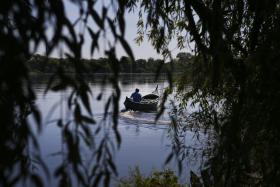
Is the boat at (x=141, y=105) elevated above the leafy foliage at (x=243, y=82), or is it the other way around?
the leafy foliage at (x=243, y=82)

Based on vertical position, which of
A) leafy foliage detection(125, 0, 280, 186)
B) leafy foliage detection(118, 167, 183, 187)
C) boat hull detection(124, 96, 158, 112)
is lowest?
boat hull detection(124, 96, 158, 112)

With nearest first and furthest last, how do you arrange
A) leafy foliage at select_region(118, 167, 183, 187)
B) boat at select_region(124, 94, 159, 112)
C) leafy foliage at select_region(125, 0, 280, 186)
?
leafy foliage at select_region(125, 0, 280, 186)
leafy foliage at select_region(118, 167, 183, 187)
boat at select_region(124, 94, 159, 112)

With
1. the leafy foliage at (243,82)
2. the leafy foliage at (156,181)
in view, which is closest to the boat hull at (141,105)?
the leafy foliage at (156,181)

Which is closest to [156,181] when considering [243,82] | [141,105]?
[243,82]

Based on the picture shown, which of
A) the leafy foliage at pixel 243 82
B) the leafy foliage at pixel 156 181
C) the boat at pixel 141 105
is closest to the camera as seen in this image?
the leafy foliage at pixel 243 82

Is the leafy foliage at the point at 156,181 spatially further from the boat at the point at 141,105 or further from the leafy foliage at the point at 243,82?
the boat at the point at 141,105

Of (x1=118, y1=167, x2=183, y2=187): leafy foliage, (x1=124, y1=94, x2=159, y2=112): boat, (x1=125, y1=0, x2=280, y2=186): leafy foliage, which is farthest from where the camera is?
(x1=124, y1=94, x2=159, y2=112): boat

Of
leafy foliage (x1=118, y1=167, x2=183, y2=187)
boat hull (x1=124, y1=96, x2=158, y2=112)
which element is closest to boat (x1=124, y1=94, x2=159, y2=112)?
boat hull (x1=124, y1=96, x2=158, y2=112)

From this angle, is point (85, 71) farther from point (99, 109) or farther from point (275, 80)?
A: point (99, 109)

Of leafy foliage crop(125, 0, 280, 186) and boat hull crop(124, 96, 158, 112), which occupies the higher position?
leafy foliage crop(125, 0, 280, 186)

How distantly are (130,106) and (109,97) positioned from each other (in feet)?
64.1

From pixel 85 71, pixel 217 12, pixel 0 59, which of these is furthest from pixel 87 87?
Answer: pixel 217 12

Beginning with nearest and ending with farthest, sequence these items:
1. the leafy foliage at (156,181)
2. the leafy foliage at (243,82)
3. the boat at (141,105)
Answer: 1. the leafy foliage at (243,82)
2. the leafy foliage at (156,181)
3. the boat at (141,105)

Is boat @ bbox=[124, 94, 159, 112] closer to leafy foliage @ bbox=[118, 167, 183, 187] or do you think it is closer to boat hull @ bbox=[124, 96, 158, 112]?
boat hull @ bbox=[124, 96, 158, 112]
